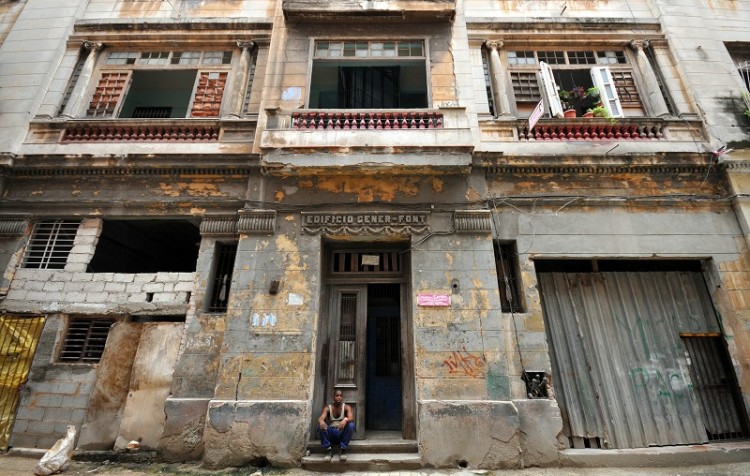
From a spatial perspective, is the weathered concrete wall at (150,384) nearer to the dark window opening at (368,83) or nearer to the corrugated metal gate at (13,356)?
the corrugated metal gate at (13,356)

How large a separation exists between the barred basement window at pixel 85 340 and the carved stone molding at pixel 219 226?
220cm

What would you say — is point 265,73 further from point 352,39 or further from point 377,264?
point 377,264

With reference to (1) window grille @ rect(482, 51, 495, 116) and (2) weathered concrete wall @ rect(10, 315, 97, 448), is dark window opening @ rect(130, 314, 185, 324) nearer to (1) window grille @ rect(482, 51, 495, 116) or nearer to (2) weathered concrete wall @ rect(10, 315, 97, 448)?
(2) weathered concrete wall @ rect(10, 315, 97, 448)

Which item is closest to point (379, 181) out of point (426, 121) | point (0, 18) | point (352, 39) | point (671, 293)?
point (426, 121)

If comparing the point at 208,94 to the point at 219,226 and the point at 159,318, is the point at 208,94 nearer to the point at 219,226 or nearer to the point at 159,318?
the point at 219,226

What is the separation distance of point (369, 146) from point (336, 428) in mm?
4471

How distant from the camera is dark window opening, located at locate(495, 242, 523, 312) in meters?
6.14

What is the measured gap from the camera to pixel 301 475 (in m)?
4.91

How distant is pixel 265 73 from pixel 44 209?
4796 millimetres

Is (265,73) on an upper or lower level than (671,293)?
upper

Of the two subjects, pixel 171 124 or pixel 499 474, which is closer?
pixel 499 474

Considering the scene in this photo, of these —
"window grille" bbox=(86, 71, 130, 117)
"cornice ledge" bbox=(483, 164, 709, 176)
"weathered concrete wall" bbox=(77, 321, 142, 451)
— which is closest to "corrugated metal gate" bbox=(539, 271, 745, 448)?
"cornice ledge" bbox=(483, 164, 709, 176)

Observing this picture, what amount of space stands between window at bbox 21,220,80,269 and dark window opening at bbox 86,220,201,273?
0.43 metres

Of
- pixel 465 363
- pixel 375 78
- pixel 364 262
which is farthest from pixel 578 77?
pixel 465 363
